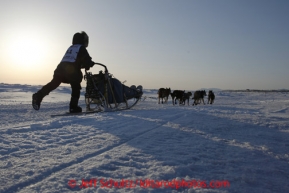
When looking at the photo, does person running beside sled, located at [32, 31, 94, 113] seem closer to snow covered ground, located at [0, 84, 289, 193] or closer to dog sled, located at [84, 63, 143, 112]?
dog sled, located at [84, 63, 143, 112]

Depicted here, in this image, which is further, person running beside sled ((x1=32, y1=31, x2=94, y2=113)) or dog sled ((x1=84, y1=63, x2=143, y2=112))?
dog sled ((x1=84, y1=63, x2=143, y2=112))

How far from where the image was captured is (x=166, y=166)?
1682mm

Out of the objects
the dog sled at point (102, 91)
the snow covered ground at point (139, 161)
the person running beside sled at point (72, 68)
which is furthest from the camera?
the dog sled at point (102, 91)

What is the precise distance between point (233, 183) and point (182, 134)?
1483 millimetres

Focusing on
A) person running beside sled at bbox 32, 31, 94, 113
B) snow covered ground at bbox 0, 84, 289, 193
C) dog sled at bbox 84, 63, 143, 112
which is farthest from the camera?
dog sled at bbox 84, 63, 143, 112

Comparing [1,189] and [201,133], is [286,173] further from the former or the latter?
[1,189]

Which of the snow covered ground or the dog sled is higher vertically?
the dog sled

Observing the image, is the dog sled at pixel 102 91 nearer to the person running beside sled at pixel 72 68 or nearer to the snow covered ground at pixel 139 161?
the person running beside sled at pixel 72 68

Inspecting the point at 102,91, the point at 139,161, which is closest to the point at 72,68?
Result: the point at 102,91

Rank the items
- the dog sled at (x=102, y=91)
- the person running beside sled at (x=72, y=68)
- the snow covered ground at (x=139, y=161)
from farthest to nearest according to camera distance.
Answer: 1. the dog sled at (x=102, y=91)
2. the person running beside sled at (x=72, y=68)
3. the snow covered ground at (x=139, y=161)

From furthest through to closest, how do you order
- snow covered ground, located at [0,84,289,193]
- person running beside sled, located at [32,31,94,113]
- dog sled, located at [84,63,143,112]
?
dog sled, located at [84,63,143,112]
person running beside sled, located at [32,31,94,113]
snow covered ground, located at [0,84,289,193]

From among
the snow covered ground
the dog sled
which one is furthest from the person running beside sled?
the snow covered ground

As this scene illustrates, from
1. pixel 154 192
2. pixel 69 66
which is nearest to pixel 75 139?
pixel 154 192

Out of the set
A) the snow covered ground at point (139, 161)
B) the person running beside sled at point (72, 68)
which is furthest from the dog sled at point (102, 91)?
the snow covered ground at point (139, 161)
